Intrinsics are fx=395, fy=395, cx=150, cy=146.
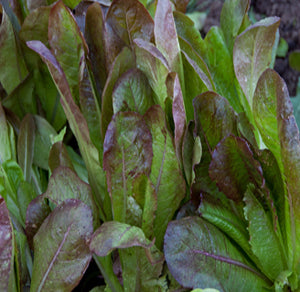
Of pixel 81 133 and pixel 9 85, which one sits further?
pixel 9 85

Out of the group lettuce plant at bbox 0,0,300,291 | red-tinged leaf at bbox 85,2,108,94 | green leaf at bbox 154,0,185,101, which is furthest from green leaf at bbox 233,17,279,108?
red-tinged leaf at bbox 85,2,108,94

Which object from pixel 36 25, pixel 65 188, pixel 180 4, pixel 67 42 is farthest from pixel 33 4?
pixel 65 188

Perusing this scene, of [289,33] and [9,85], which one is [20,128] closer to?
[9,85]

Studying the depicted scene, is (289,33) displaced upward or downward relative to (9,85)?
downward

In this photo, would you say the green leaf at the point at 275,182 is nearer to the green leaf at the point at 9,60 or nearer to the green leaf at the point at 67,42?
→ the green leaf at the point at 67,42

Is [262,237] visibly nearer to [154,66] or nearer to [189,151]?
[189,151]

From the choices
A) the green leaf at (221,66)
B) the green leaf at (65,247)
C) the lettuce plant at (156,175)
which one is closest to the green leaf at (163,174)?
the lettuce plant at (156,175)

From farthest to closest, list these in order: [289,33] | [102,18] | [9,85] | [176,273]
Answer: [289,33] → [9,85] → [102,18] → [176,273]

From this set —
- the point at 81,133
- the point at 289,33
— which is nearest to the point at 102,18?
the point at 81,133
